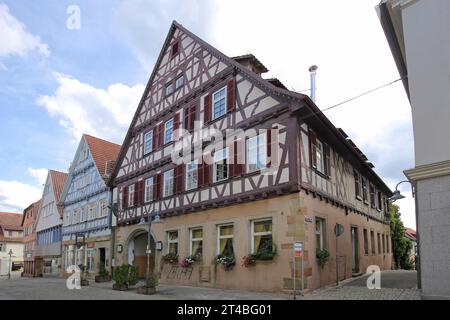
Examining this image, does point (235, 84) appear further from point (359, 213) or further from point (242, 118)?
point (359, 213)

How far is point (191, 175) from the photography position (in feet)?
62.0

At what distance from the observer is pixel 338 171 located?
730 inches

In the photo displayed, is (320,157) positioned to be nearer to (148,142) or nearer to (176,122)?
(176,122)

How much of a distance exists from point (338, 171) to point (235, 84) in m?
5.76

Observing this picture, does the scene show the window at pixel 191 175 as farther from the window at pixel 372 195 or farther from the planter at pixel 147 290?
the window at pixel 372 195

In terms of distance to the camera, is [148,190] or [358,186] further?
[148,190]

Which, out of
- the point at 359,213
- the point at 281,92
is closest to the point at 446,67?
the point at 281,92

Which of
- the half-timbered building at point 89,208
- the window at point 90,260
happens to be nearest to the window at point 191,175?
the half-timbered building at point 89,208

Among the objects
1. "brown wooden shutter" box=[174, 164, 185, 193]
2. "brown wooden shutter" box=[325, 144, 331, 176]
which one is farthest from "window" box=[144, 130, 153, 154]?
"brown wooden shutter" box=[325, 144, 331, 176]

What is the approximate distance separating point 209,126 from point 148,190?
6.13m

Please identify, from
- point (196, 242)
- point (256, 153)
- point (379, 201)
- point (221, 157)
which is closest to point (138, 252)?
point (196, 242)

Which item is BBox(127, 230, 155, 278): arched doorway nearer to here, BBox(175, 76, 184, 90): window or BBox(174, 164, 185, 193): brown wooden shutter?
BBox(174, 164, 185, 193): brown wooden shutter

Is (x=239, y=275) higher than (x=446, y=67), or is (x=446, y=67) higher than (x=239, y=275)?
(x=446, y=67)

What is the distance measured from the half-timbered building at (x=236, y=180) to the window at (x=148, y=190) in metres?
0.05
